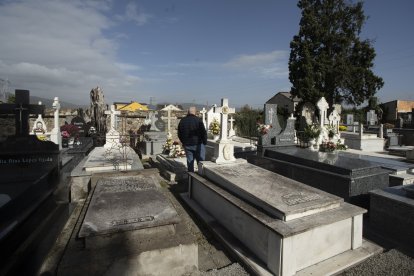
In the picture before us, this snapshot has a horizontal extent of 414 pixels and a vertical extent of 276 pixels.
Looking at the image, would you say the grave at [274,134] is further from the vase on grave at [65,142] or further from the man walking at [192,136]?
the vase on grave at [65,142]

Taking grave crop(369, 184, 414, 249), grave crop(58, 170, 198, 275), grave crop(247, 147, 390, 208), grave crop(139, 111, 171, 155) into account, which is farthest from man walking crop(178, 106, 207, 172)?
grave crop(139, 111, 171, 155)

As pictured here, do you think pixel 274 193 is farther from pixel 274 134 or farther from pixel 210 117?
pixel 210 117

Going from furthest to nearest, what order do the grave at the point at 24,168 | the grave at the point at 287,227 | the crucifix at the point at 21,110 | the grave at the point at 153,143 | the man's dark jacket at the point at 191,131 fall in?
the grave at the point at 153,143
the man's dark jacket at the point at 191,131
the crucifix at the point at 21,110
the grave at the point at 24,168
the grave at the point at 287,227

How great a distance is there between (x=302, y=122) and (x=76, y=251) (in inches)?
705

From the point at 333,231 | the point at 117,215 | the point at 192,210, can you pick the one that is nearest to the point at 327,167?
the point at 333,231

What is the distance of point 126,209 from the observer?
3.27 metres

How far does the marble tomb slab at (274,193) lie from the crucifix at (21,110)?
353 cm

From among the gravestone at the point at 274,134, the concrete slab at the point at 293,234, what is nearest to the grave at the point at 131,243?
the concrete slab at the point at 293,234

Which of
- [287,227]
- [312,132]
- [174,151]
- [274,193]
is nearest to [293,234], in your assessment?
[287,227]

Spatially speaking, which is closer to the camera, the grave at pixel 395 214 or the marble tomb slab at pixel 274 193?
the marble tomb slab at pixel 274 193

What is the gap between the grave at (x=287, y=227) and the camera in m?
2.81

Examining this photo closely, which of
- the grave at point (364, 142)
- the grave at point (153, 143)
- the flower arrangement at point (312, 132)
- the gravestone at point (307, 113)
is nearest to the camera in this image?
the flower arrangement at point (312, 132)

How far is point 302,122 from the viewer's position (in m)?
18.4

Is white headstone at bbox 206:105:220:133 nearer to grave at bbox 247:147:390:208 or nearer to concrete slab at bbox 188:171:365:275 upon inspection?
grave at bbox 247:147:390:208
